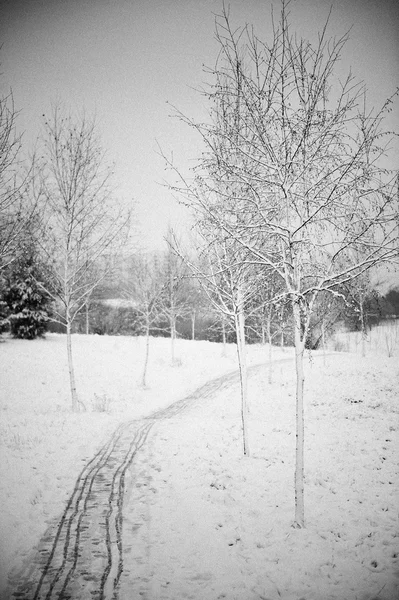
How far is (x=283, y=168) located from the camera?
4.80 metres

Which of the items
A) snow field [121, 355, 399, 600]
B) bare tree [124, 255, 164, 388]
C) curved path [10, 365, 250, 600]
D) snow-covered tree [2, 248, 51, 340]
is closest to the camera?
curved path [10, 365, 250, 600]

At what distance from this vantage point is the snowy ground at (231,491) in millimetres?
3998

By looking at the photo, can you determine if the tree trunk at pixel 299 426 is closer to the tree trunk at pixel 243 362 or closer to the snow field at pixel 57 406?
the tree trunk at pixel 243 362

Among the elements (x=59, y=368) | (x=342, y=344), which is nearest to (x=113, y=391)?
(x=59, y=368)

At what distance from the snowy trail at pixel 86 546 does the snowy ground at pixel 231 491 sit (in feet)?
0.73

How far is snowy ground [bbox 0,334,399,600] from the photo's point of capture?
400 centimetres

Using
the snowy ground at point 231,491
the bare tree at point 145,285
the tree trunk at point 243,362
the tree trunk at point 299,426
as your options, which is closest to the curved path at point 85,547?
the snowy ground at point 231,491

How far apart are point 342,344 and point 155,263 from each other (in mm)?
25661

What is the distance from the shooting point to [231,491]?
20.2 feet

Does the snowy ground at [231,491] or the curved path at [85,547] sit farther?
the snowy ground at [231,491]

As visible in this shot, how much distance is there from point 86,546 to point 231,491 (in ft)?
9.52

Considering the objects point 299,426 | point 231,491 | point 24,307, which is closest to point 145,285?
point 24,307

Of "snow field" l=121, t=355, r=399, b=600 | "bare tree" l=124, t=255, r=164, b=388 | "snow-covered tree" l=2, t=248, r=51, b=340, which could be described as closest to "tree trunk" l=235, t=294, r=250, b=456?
"snow field" l=121, t=355, r=399, b=600

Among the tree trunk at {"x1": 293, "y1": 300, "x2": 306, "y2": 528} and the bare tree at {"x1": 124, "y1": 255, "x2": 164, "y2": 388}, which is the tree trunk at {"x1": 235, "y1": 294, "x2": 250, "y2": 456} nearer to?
the tree trunk at {"x1": 293, "y1": 300, "x2": 306, "y2": 528}
